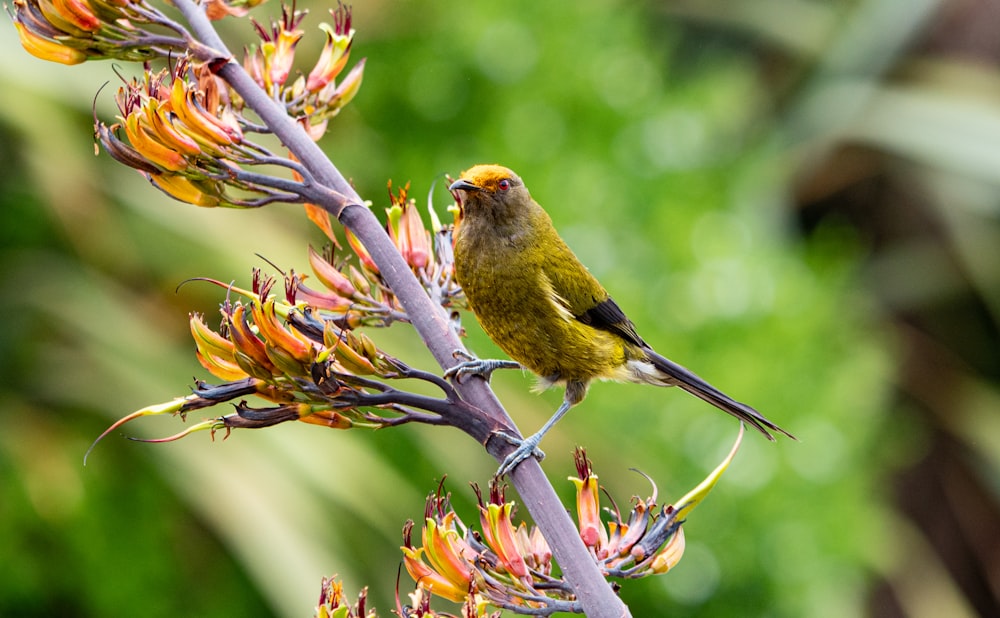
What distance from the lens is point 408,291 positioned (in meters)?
1.54

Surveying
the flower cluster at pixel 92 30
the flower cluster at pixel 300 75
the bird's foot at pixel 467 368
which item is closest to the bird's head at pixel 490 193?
the flower cluster at pixel 300 75

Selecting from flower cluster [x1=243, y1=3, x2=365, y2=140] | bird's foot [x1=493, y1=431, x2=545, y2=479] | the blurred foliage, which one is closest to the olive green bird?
flower cluster [x1=243, y1=3, x2=365, y2=140]

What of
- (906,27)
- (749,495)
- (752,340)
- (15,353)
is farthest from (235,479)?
(906,27)

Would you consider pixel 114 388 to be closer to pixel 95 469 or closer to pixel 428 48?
pixel 95 469

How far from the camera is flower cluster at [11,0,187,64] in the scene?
1518 mm

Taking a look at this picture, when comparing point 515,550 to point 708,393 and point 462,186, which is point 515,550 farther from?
point 462,186

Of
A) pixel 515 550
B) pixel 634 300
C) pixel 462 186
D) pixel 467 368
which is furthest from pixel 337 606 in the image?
pixel 634 300

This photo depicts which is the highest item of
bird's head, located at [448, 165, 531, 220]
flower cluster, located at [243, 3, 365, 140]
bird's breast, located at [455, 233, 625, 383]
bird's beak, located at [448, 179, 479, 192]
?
flower cluster, located at [243, 3, 365, 140]

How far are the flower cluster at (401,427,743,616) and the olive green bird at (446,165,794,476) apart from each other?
56cm

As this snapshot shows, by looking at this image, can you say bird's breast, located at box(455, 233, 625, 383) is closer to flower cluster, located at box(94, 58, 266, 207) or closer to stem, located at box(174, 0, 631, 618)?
stem, located at box(174, 0, 631, 618)

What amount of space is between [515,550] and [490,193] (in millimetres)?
892

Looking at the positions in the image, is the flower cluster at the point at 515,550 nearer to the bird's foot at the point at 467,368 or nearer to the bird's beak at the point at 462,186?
the bird's foot at the point at 467,368

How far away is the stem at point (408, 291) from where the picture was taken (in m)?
1.44

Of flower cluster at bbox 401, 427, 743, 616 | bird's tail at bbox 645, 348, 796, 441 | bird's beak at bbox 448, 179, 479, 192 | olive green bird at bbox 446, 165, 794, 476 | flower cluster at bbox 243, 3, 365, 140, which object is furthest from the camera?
olive green bird at bbox 446, 165, 794, 476
